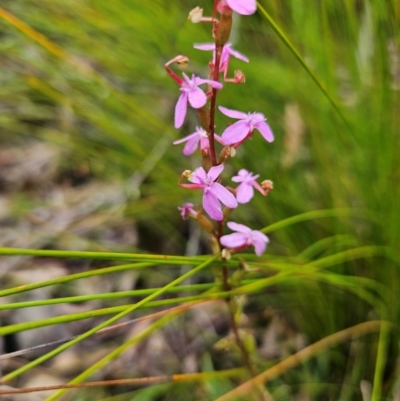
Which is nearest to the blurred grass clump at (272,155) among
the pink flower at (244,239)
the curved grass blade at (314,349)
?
the curved grass blade at (314,349)

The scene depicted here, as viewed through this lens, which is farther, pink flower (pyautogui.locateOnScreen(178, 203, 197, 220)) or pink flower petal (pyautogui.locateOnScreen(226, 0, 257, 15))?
pink flower (pyautogui.locateOnScreen(178, 203, 197, 220))

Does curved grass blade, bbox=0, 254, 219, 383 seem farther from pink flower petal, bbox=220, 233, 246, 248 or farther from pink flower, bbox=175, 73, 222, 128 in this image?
pink flower, bbox=175, 73, 222, 128

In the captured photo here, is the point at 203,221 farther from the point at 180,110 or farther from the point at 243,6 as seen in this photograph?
the point at 243,6

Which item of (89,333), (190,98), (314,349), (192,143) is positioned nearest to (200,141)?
(192,143)

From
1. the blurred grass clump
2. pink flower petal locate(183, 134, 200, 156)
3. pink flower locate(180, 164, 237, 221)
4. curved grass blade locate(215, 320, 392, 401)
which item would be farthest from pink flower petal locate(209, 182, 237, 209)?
curved grass blade locate(215, 320, 392, 401)

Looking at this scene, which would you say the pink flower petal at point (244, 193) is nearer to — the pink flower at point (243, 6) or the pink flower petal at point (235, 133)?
the pink flower petal at point (235, 133)

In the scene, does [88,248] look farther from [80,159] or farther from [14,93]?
[14,93]

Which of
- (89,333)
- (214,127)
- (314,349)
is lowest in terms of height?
(314,349)
